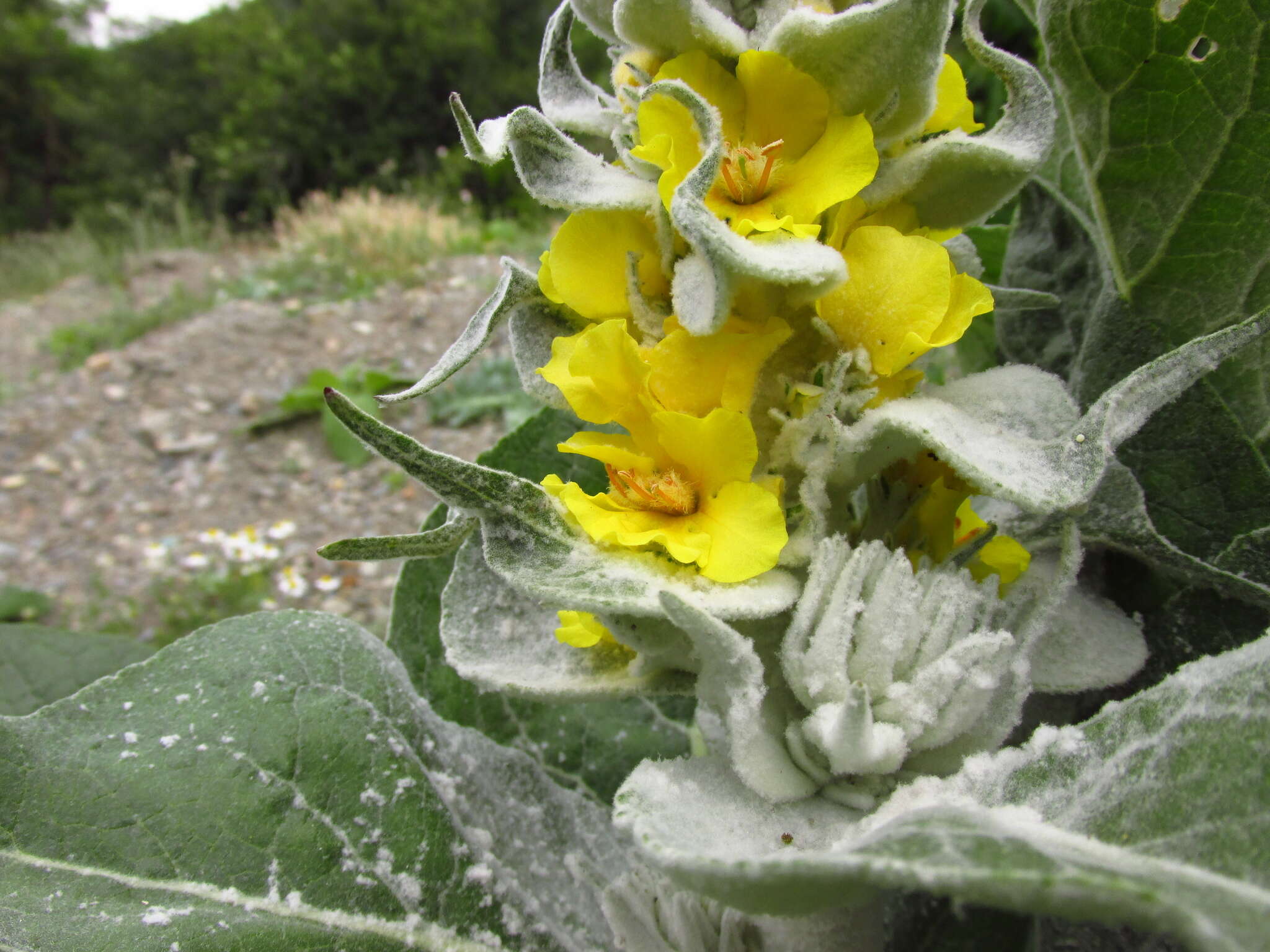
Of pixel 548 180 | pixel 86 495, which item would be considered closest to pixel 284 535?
pixel 86 495

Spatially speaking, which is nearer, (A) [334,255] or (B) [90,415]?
(B) [90,415]

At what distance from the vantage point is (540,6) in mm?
14086

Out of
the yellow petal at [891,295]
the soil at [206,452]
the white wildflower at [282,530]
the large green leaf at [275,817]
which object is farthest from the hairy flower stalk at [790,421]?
the white wildflower at [282,530]

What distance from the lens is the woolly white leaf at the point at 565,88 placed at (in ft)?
2.75

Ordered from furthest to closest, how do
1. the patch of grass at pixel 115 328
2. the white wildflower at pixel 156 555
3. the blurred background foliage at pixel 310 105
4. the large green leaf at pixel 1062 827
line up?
the blurred background foliage at pixel 310 105
the patch of grass at pixel 115 328
the white wildflower at pixel 156 555
the large green leaf at pixel 1062 827

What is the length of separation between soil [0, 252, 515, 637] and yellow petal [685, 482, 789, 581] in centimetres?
287

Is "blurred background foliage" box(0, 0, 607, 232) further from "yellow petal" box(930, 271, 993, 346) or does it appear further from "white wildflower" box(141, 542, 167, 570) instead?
"yellow petal" box(930, 271, 993, 346)

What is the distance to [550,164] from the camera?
2.43 feet

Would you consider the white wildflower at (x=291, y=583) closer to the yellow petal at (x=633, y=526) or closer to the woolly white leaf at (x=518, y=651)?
the woolly white leaf at (x=518, y=651)

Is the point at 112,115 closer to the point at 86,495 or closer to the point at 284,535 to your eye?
the point at 86,495

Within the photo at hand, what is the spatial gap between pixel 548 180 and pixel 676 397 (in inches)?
7.7

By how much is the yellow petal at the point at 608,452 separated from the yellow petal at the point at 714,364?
2.0 inches

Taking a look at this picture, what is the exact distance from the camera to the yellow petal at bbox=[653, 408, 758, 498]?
2.20 feet

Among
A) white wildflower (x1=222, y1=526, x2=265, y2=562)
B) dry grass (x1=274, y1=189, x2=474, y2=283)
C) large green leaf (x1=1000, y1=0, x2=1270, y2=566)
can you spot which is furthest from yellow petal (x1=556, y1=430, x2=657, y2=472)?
dry grass (x1=274, y1=189, x2=474, y2=283)
